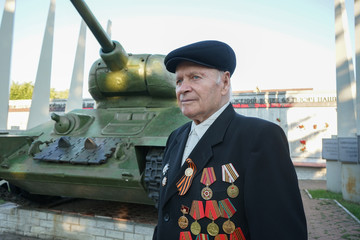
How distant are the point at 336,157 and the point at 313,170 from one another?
15.6 feet

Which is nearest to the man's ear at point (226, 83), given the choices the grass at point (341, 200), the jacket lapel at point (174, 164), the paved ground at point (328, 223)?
the jacket lapel at point (174, 164)

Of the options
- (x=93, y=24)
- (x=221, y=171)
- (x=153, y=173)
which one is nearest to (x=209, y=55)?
(x=221, y=171)

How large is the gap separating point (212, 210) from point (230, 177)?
0.58ft

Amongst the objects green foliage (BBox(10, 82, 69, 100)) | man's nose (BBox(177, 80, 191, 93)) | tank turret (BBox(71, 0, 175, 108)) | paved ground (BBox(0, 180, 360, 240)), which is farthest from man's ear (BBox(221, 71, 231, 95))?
green foliage (BBox(10, 82, 69, 100))

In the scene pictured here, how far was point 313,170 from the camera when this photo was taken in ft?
45.9

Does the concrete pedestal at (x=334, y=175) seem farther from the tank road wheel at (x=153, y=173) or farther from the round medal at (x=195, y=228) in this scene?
the round medal at (x=195, y=228)

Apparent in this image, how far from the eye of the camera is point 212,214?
132cm

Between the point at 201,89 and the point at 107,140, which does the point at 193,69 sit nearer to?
the point at 201,89

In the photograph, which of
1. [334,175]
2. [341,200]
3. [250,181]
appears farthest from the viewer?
[334,175]

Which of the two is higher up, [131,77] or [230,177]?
[131,77]

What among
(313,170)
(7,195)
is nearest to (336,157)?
(313,170)

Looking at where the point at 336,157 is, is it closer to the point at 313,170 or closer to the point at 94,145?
the point at 313,170

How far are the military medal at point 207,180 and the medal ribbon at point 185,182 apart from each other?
6 centimetres

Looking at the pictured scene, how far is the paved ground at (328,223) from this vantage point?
17.4ft
